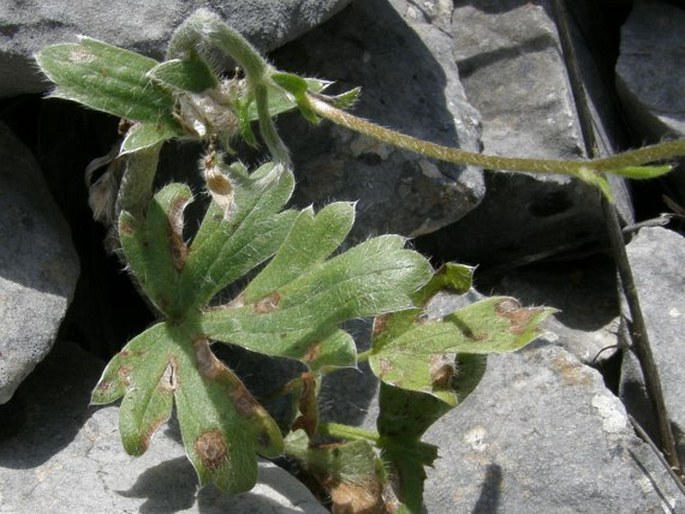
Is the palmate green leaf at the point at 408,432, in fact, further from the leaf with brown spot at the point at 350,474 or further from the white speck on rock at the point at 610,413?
the white speck on rock at the point at 610,413

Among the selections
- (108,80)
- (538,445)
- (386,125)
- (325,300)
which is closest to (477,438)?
(538,445)

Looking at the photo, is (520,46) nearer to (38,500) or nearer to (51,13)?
(51,13)

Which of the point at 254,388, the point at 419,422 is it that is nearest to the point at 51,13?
the point at 254,388

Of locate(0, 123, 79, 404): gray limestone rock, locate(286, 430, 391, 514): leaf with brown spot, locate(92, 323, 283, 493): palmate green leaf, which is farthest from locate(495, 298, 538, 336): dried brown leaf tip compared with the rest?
locate(0, 123, 79, 404): gray limestone rock

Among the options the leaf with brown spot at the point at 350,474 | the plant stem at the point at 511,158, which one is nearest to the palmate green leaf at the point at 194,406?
the leaf with brown spot at the point at 350,474

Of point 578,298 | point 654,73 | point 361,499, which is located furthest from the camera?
point 654,73

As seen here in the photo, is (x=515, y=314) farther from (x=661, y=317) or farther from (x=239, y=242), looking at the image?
(x=661, y=317)
